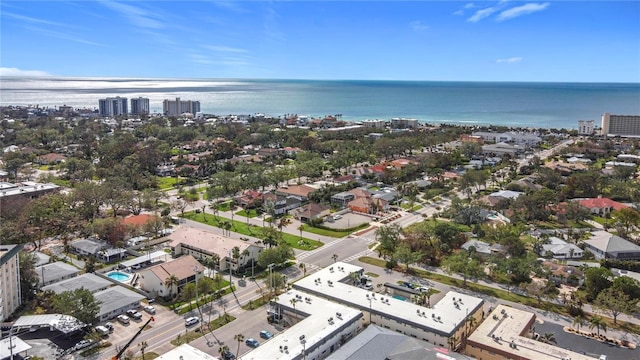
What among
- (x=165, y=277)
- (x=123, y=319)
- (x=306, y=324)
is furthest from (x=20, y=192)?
(x=306, y=324)

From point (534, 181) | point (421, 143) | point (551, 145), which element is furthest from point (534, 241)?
point (551, 145)

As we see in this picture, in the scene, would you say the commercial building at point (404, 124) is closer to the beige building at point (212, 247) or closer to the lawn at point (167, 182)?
the lawn at point (167, 182)

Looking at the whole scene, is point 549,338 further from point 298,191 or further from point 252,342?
point 298,191

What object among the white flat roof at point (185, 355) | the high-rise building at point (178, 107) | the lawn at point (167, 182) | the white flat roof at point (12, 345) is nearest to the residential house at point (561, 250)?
the white flat roof at point (185, 355)

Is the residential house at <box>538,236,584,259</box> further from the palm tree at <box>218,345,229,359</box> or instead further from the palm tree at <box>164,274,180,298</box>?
the palm tree at <box>164,274,180,298</box>

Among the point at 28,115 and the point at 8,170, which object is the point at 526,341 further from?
the point at 28,115
